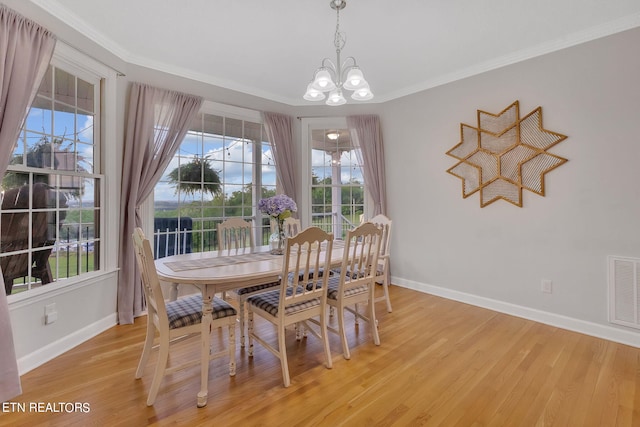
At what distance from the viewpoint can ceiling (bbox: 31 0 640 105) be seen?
2385 mm

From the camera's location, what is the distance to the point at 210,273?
6.55 feet

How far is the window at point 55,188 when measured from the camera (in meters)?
2.25

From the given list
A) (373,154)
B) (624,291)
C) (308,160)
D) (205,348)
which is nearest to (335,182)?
(308,160)

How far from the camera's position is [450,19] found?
101 inches

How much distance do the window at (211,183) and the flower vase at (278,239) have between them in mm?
1394

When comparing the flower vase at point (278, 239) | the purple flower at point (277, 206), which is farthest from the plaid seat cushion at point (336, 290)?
the purple flower at point (277, 206)

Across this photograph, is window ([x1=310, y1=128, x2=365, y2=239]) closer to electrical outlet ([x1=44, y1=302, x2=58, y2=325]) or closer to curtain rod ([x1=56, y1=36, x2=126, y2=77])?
curtain rod ([x1=56, y1=36, x2=126, y2=77])

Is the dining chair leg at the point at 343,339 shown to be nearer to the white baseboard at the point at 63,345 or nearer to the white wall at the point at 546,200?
the white wall at the point at 546,200

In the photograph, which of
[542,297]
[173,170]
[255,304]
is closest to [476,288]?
[542,297]

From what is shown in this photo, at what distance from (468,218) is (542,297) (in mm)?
1071

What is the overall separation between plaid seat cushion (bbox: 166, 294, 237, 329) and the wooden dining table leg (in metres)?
0.05

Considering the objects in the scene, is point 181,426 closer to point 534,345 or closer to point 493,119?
point 534,345

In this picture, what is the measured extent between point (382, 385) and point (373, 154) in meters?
Answer: 3.10
